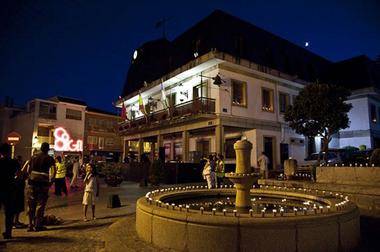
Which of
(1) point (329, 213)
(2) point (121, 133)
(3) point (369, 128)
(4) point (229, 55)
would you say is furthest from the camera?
(2) point (121, 133)

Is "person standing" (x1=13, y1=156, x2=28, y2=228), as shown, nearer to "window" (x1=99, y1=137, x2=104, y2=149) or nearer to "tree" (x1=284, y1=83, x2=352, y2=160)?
"tree" (x1=284, y1=83, x2=352, y2=160)

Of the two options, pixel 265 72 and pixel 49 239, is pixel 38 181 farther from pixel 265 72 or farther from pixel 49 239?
pixel 265 72

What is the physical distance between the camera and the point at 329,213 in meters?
4.11

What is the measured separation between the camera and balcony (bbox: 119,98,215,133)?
1820 centimetres

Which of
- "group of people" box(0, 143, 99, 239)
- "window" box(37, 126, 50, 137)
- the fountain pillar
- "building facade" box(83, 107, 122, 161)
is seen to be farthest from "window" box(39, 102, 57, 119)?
Answer: the fountain pillar

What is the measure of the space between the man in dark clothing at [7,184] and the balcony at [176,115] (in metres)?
13.0

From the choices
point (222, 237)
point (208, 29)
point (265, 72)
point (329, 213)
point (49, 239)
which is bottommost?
point (49, 239)

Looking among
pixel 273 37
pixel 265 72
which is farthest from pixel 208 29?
pixel 273 37

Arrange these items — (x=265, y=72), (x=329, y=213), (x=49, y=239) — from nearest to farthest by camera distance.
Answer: (x=329, y=213)
(x=49, y=239)
(x=265, y=72)

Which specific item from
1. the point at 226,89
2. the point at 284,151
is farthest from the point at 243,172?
the point at 284,151

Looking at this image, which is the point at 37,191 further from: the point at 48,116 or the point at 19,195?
the point at 48,116

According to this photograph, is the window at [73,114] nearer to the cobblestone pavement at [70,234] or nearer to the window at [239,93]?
the window at [239,93]

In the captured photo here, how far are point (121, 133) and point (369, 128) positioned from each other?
24174 mm

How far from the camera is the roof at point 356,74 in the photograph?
24.3 m
